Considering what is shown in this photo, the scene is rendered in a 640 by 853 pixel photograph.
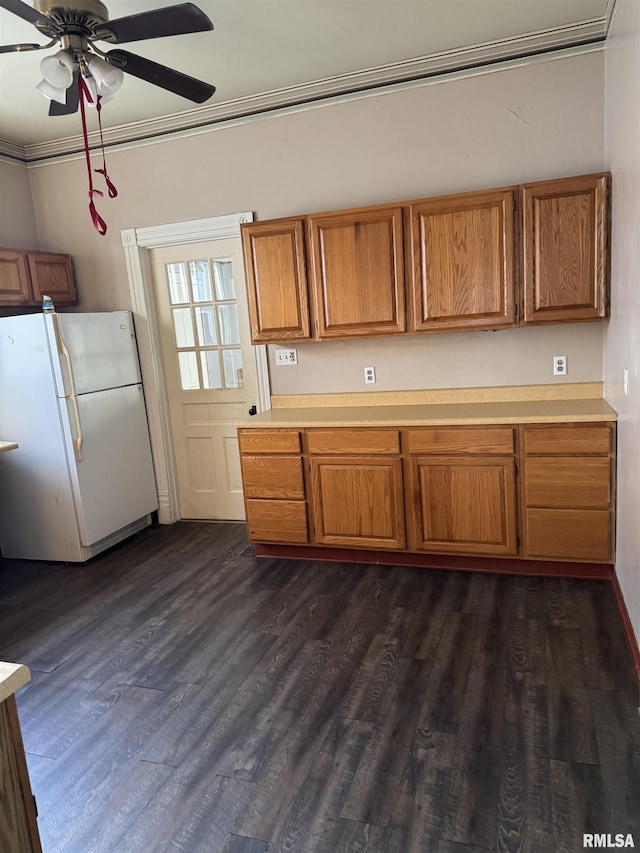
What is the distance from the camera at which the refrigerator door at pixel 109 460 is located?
11.9ft

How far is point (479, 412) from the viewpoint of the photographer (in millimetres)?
3100

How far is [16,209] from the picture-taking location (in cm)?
415

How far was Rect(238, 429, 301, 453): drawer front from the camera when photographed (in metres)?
3.35

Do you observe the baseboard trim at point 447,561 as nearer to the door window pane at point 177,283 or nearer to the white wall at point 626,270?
the white wall at point 626,270

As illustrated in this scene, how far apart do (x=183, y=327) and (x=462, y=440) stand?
2243mm

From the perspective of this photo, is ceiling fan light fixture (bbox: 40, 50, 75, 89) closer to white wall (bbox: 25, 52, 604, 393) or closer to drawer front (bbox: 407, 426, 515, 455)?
white wall (bbox: 25, 52, 604, 393)

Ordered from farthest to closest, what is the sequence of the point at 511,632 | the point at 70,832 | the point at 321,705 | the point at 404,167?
1. the point at 404,167
2. the point at 511,632
3. the point at 321,705
4. the point at 70,832

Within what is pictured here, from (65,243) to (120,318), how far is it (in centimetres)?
81

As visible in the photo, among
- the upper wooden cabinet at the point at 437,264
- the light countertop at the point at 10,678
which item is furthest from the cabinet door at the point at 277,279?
the light countertop at the point at 10,678

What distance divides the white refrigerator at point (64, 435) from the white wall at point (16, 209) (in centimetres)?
92

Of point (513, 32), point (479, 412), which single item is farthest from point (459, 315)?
point (513, 32)

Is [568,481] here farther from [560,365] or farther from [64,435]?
[64,435]

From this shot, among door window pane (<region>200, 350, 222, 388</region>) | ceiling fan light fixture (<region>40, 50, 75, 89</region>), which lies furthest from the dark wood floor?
ceiling fan light fixture (<region>40, 50, 75, 89</region>)

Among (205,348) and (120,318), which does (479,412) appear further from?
(120,318)
